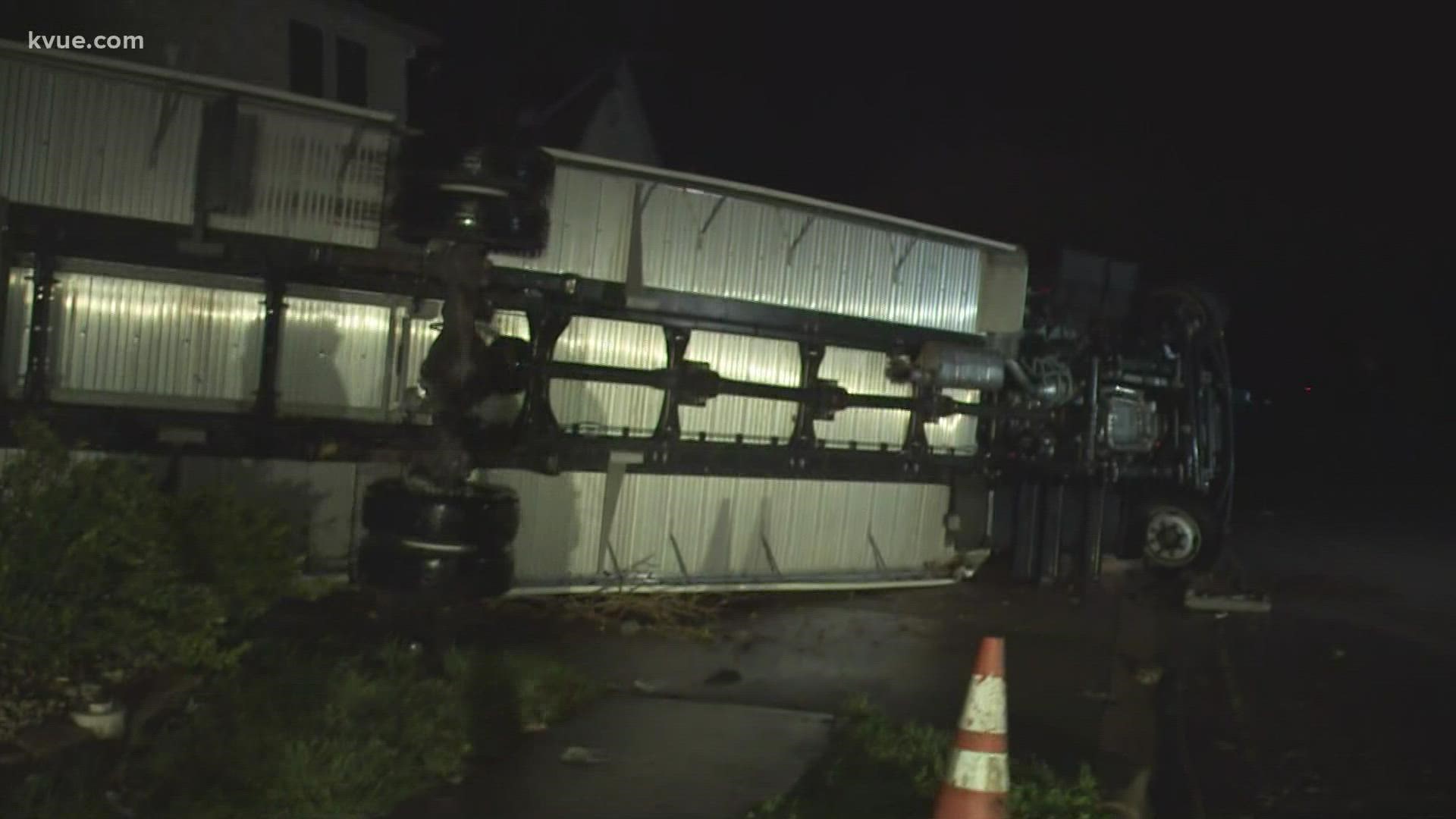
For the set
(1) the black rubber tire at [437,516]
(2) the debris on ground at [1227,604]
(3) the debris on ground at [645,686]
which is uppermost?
(1) the black rubber tire at [437,516]

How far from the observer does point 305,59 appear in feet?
51.9

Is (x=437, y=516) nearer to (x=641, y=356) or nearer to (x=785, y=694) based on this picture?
(x=785, y=694)

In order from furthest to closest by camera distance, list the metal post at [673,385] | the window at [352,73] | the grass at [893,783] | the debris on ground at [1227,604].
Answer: the window at [352,73] → the debris on ground at [1227,604] → the metal post at [673,385] → the grass at [893,783]

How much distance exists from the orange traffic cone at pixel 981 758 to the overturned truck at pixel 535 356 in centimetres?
310

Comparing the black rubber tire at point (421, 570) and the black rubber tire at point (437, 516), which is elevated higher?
the black rubber tire at point (437, 516)

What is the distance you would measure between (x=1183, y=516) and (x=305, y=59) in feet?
33.4

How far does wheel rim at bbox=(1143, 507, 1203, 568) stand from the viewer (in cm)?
1536

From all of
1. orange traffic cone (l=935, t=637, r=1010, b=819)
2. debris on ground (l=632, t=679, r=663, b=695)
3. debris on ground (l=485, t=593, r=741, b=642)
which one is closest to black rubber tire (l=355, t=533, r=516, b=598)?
debris on ground (l=632, t=679, r=663, b=695)

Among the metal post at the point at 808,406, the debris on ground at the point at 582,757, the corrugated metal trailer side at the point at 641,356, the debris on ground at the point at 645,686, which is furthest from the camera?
the metal post at the point at 808,406

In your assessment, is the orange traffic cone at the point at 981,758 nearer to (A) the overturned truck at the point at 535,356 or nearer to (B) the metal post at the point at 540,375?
(A) the overturned truck at the point at 535,356

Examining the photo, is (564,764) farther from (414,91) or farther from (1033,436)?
(414,91)

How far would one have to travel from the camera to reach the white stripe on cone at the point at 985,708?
19.1ft

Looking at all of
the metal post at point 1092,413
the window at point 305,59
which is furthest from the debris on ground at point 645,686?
the window at point 305,59

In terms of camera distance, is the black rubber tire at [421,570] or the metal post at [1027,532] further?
the metal post at [1027,532]
